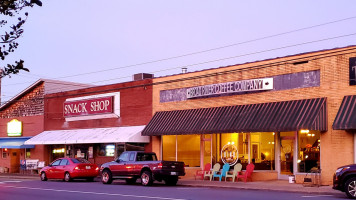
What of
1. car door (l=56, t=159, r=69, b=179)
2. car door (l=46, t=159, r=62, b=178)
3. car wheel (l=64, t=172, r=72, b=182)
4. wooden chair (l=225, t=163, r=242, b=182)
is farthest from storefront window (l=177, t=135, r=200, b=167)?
car door (l=46, t=159, r=62, b=178)

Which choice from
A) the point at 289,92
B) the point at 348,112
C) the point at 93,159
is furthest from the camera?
the point at 93,159

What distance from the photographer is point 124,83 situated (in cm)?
3638

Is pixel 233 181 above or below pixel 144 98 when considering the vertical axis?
below

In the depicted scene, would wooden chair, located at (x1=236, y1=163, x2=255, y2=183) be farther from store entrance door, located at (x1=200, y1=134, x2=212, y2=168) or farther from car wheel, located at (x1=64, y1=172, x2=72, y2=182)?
car wheel, located at (x1=64, y1=172, x2=72, y2=182)

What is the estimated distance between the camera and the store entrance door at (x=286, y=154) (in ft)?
88.0

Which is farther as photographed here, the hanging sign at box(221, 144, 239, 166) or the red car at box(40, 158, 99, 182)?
the red car at box(40, 158, 99, 182)

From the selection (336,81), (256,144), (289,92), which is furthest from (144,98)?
(336,81)

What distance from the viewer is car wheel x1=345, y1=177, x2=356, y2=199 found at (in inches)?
706

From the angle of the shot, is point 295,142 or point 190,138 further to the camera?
point 190,138

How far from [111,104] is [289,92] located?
1498 centimetres

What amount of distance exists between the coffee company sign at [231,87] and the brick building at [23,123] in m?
16.8

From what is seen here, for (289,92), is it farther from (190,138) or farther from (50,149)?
(50,149)

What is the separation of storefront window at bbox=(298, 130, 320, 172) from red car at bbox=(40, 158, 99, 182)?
12353mm

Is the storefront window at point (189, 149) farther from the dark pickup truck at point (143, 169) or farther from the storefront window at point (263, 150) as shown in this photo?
the dark pickup truck at point (143, 169)
